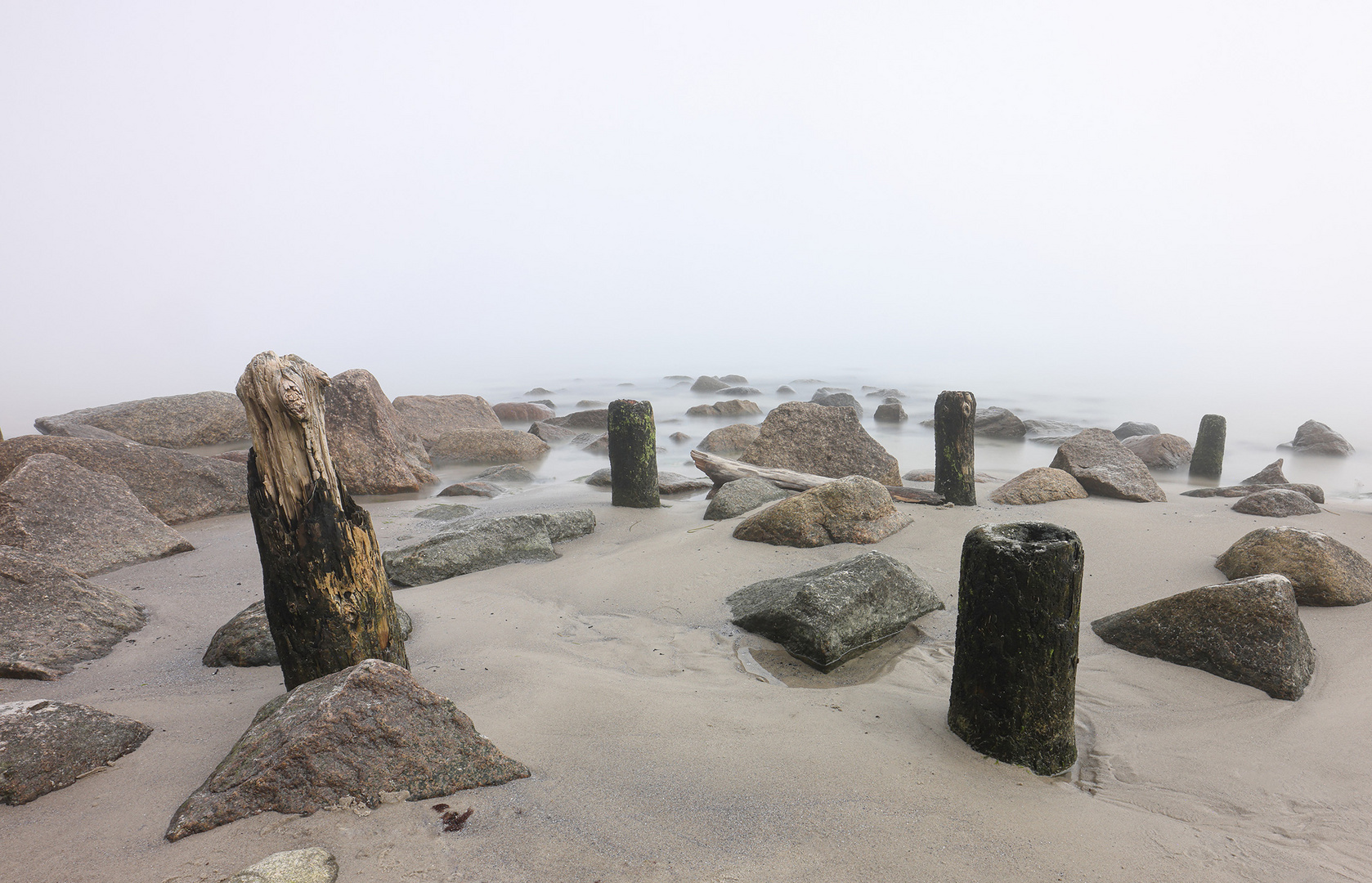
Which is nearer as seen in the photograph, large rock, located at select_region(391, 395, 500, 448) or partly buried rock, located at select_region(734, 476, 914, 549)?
partly buried rock, located at select_region(734, 476, 914, 549)

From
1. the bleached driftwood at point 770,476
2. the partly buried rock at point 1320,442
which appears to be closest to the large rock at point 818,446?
the bleached driftwood at point 770,476

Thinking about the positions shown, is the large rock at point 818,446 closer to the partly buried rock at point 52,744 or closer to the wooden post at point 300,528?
the wooden post at point 300,528

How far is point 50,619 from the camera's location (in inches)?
144

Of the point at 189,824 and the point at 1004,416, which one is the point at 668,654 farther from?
the point at 1004,416

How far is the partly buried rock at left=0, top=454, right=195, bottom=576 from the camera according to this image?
5164mm

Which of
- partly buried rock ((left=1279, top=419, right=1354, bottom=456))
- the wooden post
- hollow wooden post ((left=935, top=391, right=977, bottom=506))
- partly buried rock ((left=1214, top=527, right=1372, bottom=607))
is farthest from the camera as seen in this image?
partly buried rock ((left=1279, top=419, right=1354, bottom=456))

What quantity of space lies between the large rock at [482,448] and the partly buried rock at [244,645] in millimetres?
9745

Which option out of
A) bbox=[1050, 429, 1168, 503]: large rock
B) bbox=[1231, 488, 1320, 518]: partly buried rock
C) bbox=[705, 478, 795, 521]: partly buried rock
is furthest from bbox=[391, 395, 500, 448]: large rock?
bbox=[1231, 488, 1320, 518]: partly buried rock

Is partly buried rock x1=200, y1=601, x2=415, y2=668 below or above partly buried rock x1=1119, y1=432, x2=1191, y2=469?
below

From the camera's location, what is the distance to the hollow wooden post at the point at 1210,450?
37.9 ft

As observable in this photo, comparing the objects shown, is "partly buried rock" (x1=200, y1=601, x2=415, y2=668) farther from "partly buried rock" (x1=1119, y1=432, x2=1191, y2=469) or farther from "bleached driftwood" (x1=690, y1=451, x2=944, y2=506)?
"partly buried rock" (x1=1119, y1=432, x2=1191, y2=469)

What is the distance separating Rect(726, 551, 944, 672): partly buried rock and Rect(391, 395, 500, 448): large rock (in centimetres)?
1125

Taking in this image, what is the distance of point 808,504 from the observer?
595cm

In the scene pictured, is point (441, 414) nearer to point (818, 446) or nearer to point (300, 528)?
point (818, 446)
